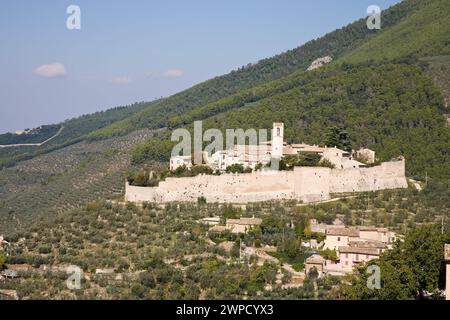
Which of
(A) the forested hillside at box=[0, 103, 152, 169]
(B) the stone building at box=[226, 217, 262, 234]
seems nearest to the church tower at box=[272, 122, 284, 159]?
(B) the stone building at box=[226, 217, 262, 234]

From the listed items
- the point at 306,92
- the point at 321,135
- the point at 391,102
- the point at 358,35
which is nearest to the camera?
the point at 321,135

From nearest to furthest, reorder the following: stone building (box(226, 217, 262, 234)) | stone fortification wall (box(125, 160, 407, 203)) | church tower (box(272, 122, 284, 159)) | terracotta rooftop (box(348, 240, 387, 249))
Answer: terracotta rooftop (box(348, 240, 387, 249))
stone building (box(226, 217, 262, 234))
stone fortification wall (box(125, 160, 407, 203))
church tower (box(272, 122, 284, 159))

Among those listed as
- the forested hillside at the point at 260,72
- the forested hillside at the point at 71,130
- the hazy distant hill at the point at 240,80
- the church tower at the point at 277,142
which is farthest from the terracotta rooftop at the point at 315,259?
the forested hillside at the point at 71,130

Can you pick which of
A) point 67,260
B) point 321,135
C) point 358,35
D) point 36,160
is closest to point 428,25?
point 358,35

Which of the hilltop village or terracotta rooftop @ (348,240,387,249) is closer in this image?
terracotta rooftop @ (348,240,387,249)

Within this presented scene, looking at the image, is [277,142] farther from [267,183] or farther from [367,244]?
[367,244]

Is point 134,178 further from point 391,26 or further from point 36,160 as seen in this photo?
point 391,26

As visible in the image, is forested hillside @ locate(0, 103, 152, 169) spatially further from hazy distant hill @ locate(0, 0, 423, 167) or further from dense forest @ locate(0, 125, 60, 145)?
hazy distant hill @ locate(0, 0, 423, 167)

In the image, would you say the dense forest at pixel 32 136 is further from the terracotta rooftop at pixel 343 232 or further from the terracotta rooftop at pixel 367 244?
the terracotta rooftop at pixel 367 244

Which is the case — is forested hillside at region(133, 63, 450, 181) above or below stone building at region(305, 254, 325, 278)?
above
